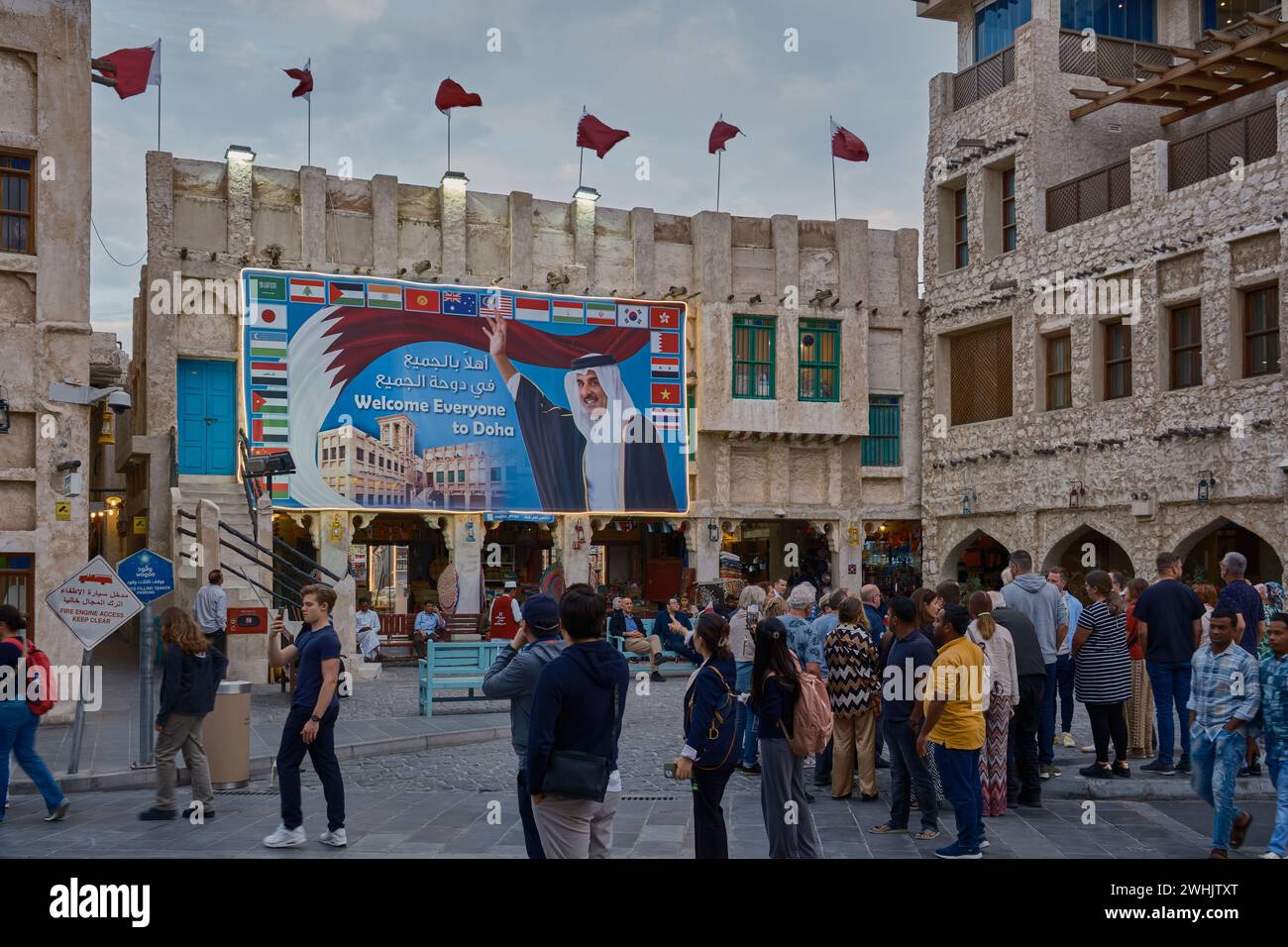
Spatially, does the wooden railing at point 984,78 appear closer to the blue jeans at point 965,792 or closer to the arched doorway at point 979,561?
the arched doorway at point 979,561

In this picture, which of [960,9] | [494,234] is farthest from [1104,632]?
[960,9]

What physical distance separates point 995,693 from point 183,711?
252 inches

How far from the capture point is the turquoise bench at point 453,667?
1663 centimetres

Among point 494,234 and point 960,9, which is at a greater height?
point 960,9

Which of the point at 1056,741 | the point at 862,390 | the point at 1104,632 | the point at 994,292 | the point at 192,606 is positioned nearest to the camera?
the point at 1104,632

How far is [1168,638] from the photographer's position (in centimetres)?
1180

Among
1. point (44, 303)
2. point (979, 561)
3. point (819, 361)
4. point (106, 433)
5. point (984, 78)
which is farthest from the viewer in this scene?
point (819, 361)

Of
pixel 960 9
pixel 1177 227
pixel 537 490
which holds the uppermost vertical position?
pixel 960 9

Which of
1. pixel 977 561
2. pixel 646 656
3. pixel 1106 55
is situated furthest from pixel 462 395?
pixel 1106 55

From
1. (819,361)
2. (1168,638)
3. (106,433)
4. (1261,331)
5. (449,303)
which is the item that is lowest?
(1168,638)

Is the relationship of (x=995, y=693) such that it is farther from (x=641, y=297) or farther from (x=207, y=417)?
(x=641, y=297)

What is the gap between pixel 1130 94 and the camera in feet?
82.5
